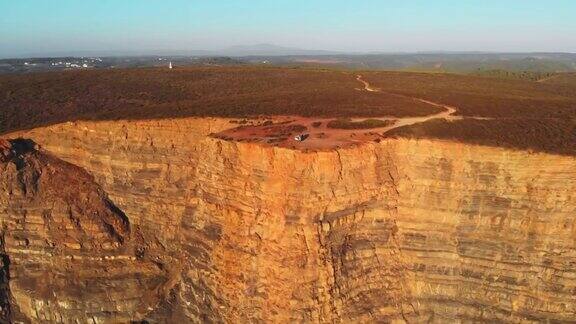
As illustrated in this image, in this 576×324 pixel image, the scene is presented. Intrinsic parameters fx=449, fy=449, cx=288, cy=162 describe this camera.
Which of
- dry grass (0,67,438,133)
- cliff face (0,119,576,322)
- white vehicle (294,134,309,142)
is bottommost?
cliff face (0,119,576,322)

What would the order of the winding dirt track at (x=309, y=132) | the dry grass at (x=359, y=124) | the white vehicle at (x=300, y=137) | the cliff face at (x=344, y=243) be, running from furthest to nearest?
the dry grass at (x=359, y=124) → the white vehicle at (x=300, y=137) → the winding dirt track at (x=309, y=132) → the cliff face at (x=344, y=243)

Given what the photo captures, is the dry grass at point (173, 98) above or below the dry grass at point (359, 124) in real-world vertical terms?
above

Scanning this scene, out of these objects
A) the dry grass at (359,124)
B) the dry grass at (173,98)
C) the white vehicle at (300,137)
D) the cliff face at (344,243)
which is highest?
the dry grass at (173,98)

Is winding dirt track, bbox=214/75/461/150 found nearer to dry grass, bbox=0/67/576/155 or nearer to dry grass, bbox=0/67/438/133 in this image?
dry grass, bbox=0/67/576/155

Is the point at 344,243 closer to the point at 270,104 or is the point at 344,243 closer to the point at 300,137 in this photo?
the point at 300,137

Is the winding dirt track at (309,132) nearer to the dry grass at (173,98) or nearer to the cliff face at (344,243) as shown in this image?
the cliff face at (344,243)

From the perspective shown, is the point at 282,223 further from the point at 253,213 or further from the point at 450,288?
the point at 450,288

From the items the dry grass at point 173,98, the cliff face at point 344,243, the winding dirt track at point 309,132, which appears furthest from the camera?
the dry grass at point 173,98

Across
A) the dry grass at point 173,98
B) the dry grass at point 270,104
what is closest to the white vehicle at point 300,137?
the dry grass at point 270,104

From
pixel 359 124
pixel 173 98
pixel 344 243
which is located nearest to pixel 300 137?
pixel 359 124

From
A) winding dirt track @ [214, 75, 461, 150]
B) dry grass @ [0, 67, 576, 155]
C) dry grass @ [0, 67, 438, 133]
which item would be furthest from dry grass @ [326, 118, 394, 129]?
dry grass @ [0, 67, 438, 133]
